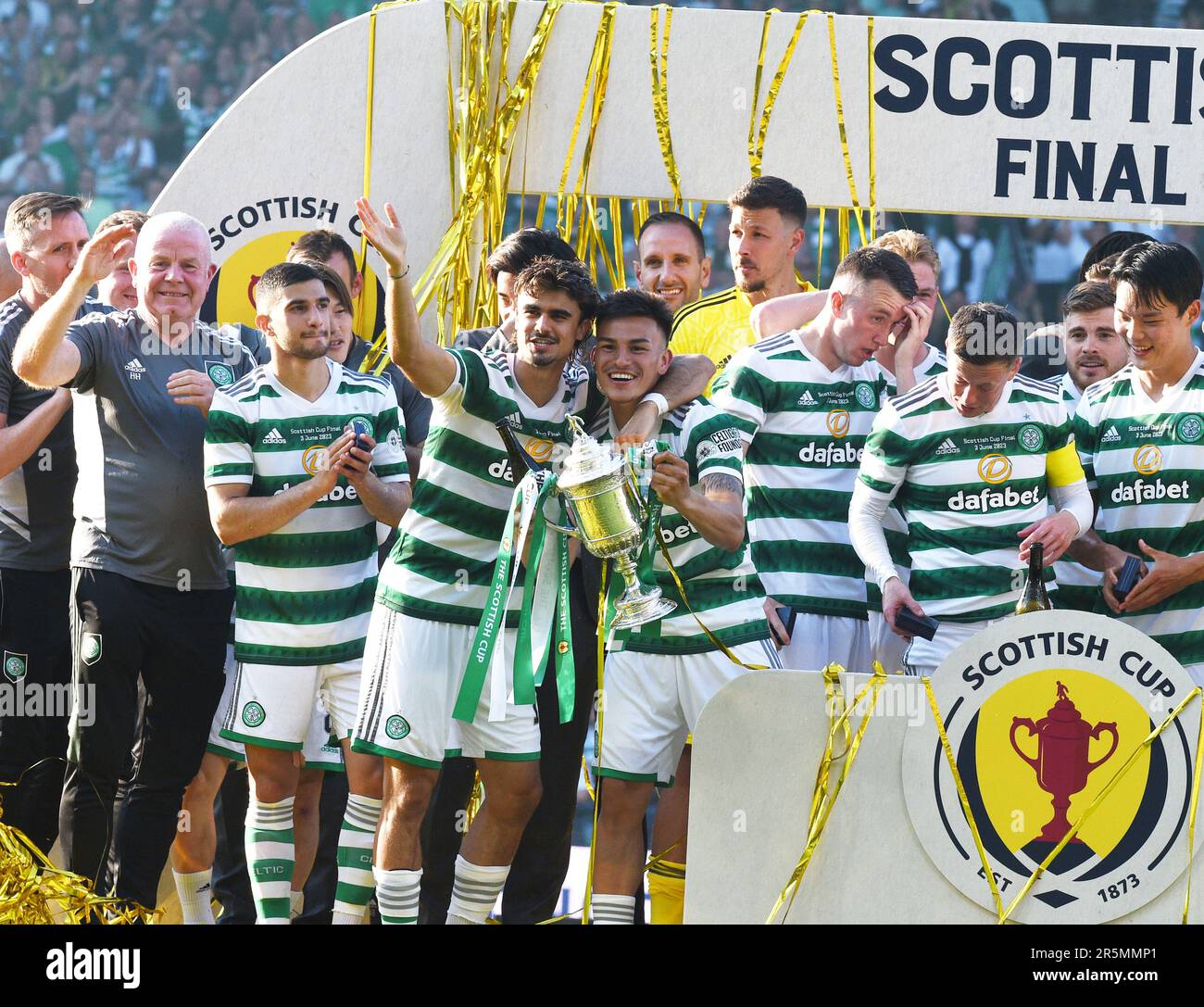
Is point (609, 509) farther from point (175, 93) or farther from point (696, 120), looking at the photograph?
point (175, 93)

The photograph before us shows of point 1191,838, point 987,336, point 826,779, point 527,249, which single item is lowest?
point 1191,838

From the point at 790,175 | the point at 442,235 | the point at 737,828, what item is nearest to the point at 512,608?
the point at 737,828

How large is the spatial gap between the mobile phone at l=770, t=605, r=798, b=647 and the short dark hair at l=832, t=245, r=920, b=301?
3.07 feet

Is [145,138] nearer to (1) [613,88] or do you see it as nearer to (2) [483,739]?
(1) [613,88]

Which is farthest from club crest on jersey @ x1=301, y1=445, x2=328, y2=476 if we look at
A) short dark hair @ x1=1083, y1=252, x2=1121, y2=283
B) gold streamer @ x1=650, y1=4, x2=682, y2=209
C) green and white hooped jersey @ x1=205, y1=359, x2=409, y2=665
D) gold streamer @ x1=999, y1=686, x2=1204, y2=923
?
→ short dark hair @ x1=1083, y1=252, x2=1121, y2=283

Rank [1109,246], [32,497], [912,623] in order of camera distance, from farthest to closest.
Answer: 1. [1109,246]
2. [32,497]
3. [912,623]

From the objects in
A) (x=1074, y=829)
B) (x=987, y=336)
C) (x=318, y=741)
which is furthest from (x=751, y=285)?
(x=1074, y=829)

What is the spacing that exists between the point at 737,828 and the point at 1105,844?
847 millimetres

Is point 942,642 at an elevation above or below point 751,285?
below

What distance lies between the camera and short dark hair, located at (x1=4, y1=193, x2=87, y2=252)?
490cm

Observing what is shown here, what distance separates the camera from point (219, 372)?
4.65 metres

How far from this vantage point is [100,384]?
4520 millimetres

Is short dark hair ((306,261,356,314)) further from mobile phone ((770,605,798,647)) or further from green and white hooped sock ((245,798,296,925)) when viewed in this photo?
mobile phone ((770,605,798,647))

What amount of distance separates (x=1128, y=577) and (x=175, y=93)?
9581mm
